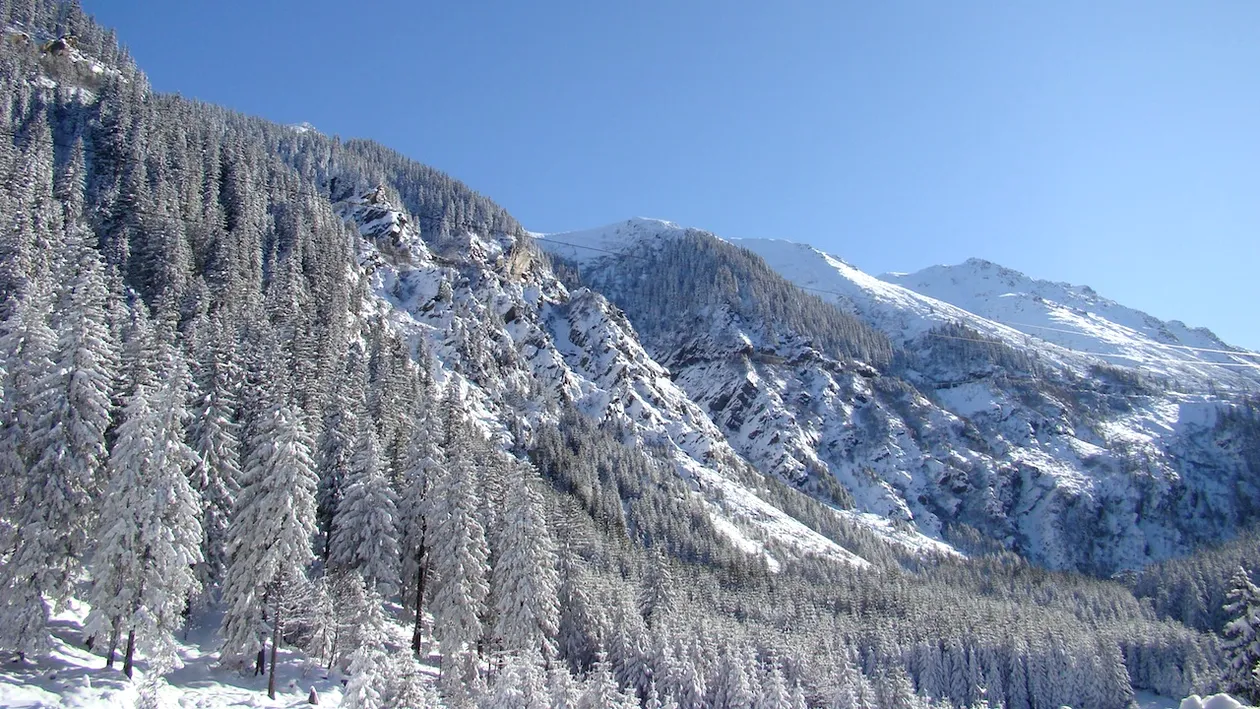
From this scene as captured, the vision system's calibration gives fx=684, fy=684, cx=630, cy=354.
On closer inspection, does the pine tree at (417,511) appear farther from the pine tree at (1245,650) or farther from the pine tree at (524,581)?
the pine tree at (1245,650)

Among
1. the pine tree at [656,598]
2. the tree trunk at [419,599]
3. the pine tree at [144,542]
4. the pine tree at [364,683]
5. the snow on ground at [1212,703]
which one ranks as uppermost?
the snow on ground at [1212,703]

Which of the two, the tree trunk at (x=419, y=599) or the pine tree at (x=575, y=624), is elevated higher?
the tree trunk at (x=419, y=599)

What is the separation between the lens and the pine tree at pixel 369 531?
135 ft

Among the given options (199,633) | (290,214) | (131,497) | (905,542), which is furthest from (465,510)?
(905,542)

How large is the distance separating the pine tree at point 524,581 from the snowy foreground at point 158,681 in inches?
433

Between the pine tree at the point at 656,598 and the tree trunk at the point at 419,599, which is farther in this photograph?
the pine tree at the point at 656,598

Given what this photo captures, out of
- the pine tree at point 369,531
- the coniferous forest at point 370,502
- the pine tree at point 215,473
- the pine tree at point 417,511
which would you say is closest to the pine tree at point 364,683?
the coniferous forest at point 370,502

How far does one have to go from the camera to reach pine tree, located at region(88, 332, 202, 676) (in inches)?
1093

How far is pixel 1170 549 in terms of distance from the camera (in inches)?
7648

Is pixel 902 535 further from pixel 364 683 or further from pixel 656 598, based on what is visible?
pixel 364 683

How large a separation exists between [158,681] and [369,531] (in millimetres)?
16366

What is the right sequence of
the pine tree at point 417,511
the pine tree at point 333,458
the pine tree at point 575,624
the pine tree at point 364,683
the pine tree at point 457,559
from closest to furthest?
1. the pine tree at point 364,683
2. the pine tree at point 457,559
3. the pine tree at point 417,511
4. the pine tree at point 333,458
5. the pine tree at point 575,624

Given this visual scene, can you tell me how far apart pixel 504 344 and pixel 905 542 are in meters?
107

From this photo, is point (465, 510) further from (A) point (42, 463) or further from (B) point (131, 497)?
(A) point (42, 463)
